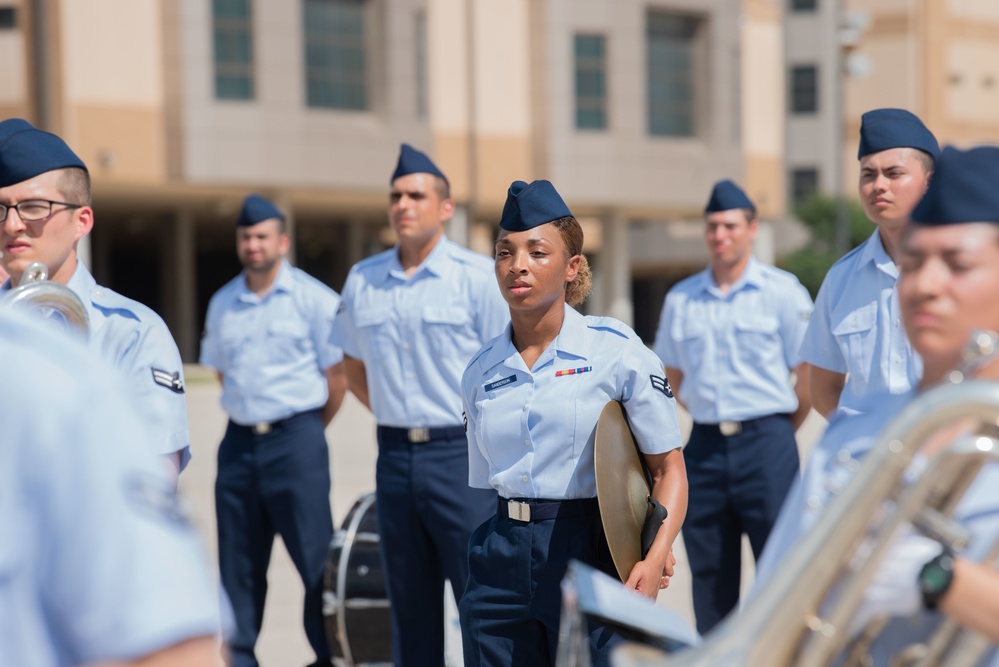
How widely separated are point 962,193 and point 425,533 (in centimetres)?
388

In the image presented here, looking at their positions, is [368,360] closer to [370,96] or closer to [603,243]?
[370,96]

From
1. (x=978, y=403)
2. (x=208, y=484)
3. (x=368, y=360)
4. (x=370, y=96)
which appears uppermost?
(x=370, y=96)

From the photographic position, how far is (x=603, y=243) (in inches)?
1560

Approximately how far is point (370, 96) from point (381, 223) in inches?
374

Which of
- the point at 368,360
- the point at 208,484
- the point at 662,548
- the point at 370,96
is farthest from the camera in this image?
the point at 370,96

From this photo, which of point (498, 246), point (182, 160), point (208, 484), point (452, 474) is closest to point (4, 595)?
point (498, 246)

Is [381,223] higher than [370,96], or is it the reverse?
[370,96]

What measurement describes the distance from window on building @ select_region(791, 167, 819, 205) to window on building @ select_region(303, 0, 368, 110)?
90.8ft

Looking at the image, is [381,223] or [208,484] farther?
[381,223]

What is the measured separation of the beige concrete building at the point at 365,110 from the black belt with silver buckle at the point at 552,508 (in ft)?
87.0

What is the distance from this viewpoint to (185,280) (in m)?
37.3

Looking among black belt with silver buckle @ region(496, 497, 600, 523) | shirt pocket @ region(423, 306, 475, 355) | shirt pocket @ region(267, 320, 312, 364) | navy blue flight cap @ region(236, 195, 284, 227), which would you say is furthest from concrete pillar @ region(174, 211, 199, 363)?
black belt with silver buckle @ region(496, 497, 600, 523)

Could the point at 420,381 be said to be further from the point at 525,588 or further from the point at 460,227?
the point at 460,227

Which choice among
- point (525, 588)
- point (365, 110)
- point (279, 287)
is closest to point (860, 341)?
point (525, 588)
